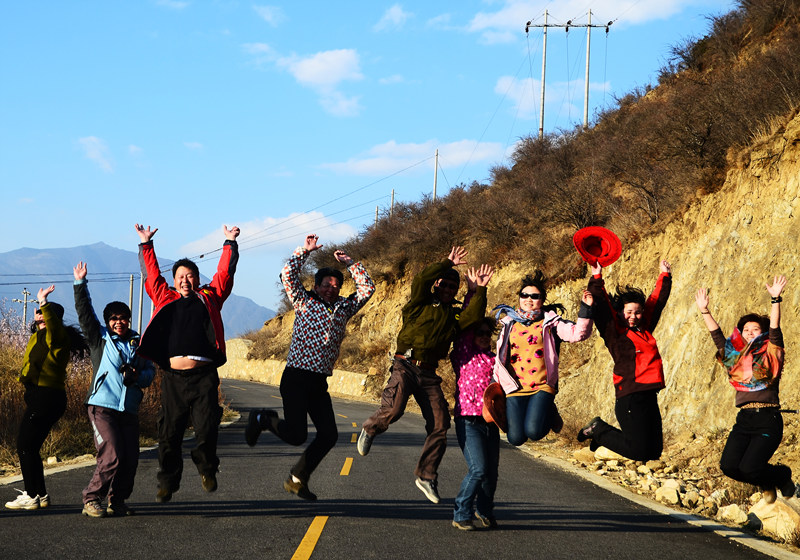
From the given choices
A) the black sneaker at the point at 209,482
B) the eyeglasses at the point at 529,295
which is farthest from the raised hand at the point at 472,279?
the black sneaker at the point at 209,482

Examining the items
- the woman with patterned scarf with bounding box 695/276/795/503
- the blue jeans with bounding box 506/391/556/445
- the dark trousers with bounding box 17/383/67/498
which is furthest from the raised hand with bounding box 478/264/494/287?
the dark trousers with bounding box 17/383/67/498

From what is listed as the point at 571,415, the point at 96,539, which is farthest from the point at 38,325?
the point at 571,415

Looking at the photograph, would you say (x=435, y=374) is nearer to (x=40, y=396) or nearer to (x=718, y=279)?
(x=40, y=396)

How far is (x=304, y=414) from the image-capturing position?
7.48 m

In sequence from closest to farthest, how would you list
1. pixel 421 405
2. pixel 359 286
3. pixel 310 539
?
pixel 310 539, pixel 421 405, pixel 359 286

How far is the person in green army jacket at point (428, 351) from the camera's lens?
719 cm

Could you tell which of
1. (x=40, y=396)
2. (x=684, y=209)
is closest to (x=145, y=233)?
(x=40, y=396)

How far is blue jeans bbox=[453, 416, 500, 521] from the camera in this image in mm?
7121

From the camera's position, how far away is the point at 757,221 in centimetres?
1753

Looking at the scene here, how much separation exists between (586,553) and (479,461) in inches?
46.4

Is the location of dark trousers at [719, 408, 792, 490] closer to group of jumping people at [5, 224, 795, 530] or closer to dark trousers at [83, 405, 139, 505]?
group of jumping people at [5, 224, 795, 530]

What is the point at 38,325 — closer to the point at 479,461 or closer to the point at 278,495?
the point at 278,495

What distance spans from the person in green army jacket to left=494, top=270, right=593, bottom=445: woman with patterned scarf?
43cm

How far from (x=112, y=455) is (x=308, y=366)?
2040 millimetres
